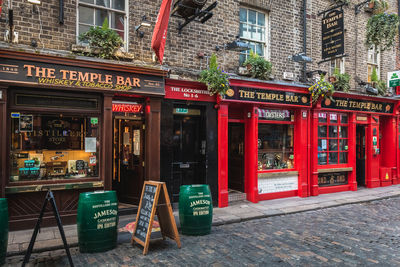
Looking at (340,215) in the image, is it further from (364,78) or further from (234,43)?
(364,78)

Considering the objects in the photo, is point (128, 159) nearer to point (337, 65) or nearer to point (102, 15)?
point (102, 15)

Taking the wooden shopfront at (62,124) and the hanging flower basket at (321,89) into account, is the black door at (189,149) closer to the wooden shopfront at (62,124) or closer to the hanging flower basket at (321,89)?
the wooden shopfront at (62,124)

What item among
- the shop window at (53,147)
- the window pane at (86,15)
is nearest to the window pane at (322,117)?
the shop window at (53,147)

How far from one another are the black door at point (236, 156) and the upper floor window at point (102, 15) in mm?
4708

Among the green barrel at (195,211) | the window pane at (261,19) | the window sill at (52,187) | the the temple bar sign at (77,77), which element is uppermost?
the window pane at (261,19)

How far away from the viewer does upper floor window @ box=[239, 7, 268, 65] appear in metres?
9.70

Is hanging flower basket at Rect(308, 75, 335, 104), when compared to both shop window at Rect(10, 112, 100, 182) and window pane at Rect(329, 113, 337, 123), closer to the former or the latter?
window pane at Rect(329, 113, 337, 123)

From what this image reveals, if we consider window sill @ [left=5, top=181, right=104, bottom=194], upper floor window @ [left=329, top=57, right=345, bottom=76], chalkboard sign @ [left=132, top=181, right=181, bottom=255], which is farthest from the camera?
upper floor window @ [left=329, top=57, right=345, bottom=76]

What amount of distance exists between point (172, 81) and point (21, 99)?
11.7ft

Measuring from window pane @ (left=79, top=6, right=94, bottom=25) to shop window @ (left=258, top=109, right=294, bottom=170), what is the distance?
5652mm

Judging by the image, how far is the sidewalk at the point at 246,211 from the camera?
18.1 ft

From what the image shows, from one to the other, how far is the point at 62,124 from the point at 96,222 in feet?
9.95

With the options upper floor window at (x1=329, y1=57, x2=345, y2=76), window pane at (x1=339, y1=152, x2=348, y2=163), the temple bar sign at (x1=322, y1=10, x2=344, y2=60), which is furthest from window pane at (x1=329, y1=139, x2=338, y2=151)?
the temple bar sign at (x1=322, y1=10, x2=344, y2=60)

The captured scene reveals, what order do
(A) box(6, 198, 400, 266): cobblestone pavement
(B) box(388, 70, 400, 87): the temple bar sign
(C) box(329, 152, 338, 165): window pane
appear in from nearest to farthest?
(A) box(6, 198, 400, 266): cobblestone pavement < (C) box(329, 152, 338, 165): window pane < (B) box(388, 70, 400, 87): the temple bar sign
